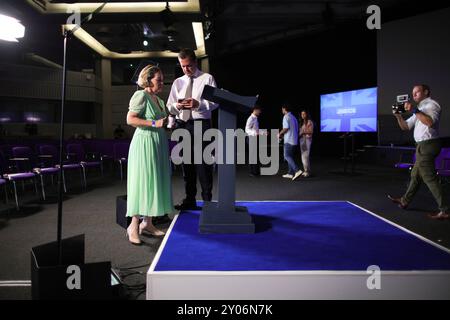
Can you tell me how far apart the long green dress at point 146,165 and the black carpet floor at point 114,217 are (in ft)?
1.36

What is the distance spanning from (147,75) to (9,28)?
96 cm

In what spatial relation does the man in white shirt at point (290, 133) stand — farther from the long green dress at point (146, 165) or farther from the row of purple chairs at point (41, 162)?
the long green dress at point (146, 165)

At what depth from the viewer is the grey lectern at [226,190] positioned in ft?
7.86

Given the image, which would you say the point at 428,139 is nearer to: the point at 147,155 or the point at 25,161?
the point at 147,155

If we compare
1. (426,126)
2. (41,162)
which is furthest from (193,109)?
(41,162)

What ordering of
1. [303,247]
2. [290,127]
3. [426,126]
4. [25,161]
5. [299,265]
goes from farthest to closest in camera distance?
[290,127] < [25,161] < [426,126] < [303,247] < [299,265]

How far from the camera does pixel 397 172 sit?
8391 millimetres


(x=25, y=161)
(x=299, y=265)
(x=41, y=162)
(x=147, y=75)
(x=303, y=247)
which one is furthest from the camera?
(x=41, y=162)

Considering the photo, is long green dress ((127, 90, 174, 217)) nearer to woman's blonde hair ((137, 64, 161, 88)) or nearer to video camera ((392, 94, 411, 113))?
woman's blonde hair ((137, 64, 161, 88))

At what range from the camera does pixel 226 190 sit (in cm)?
258

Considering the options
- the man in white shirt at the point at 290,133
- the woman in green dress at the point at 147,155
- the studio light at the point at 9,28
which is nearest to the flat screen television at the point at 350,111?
the man in white shirt at the point at 290,133

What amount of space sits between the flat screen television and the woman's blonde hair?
853 centimetres

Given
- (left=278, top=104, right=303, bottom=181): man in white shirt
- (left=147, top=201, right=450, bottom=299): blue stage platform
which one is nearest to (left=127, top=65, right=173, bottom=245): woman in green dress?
(left=147, top=201, right=450, bottom=299): blue stage platform
